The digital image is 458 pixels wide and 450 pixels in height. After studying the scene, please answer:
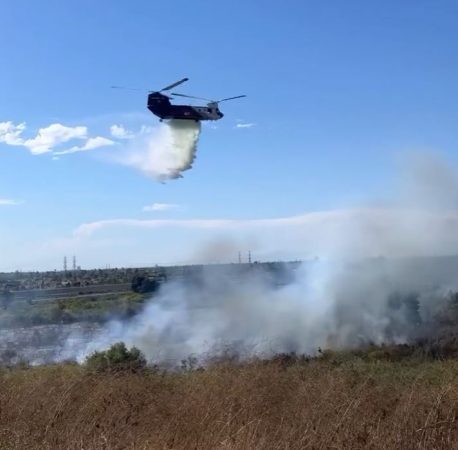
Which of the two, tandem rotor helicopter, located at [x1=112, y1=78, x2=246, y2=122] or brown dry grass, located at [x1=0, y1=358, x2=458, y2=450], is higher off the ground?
tandem rotor helicopter, located at [x1=112, y1=78, x2=246, y2=122]

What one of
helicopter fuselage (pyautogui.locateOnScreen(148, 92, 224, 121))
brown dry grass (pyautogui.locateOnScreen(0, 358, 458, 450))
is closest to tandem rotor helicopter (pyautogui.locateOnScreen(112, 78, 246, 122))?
helicopter fuselage (pyautogui.locateOnScreen(148, 92, 224, 121))

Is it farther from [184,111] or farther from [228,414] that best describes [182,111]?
[228,414]

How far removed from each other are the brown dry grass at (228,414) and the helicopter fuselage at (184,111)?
65.8ft

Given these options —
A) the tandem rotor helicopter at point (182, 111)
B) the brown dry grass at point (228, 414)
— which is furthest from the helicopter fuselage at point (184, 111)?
the brown dry grass at point (228, 414)

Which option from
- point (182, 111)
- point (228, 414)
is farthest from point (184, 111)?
point (228, 414)

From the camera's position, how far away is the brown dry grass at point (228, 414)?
6.89 m

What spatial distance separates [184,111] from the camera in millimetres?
29547

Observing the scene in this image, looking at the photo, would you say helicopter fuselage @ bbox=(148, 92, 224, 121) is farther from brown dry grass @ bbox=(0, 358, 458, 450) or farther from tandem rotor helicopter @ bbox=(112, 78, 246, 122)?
brown dry grass @ bbox=(0, 358, 458, 450)

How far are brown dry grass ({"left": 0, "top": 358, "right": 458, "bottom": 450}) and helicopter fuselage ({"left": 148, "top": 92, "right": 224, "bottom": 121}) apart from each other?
20046 millimetres

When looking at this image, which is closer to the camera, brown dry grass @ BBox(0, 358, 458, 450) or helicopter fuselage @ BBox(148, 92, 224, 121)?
brown dry grass @ BBox(0, 358, 458, 450)

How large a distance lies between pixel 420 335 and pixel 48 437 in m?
38.1

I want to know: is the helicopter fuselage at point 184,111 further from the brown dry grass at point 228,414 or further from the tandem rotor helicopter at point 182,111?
the brown dry grass at point 228,414

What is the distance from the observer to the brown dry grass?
689 centimetres

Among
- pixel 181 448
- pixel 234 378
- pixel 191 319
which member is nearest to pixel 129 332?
pixel 191 319
